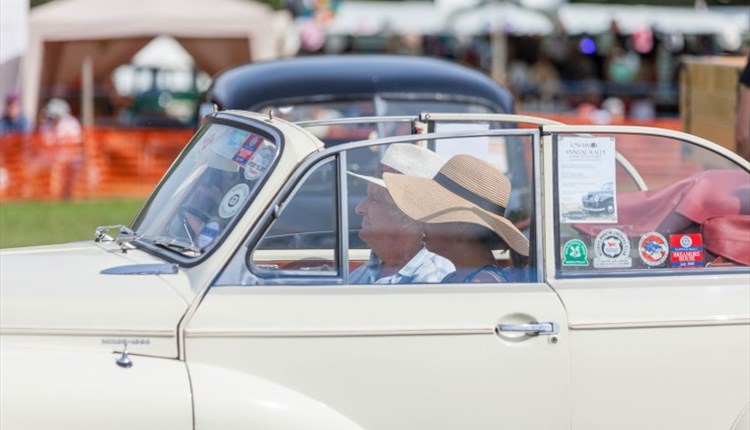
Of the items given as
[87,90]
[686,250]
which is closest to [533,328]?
[686,250]

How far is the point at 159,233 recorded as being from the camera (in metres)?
4.57

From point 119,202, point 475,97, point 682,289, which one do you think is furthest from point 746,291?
point 119,202

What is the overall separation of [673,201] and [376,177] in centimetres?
106

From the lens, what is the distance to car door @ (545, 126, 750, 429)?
4.05m

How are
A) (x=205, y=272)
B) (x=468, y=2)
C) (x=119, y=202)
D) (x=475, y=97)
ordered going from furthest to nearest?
(x=468, y=2), (x=119, y=202), (x=475, y=97), (x=205, y=272)

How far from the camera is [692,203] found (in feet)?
14.9

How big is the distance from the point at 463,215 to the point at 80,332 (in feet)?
4.34

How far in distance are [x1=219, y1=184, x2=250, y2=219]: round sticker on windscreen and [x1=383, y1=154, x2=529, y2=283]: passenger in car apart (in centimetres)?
49

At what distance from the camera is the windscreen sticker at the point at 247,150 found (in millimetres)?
4352

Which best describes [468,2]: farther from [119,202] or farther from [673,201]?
[673,201]

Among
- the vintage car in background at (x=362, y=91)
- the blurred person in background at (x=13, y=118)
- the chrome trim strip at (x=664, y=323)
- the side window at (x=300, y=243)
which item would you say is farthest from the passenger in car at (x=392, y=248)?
the blurred person in background at (x=13, y=118)

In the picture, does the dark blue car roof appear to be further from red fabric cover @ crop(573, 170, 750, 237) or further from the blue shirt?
the blue shirt

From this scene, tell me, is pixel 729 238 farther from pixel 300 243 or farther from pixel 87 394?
pixel 87 394

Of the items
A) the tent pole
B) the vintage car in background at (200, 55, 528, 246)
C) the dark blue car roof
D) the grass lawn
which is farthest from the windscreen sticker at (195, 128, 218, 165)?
the tent pole
